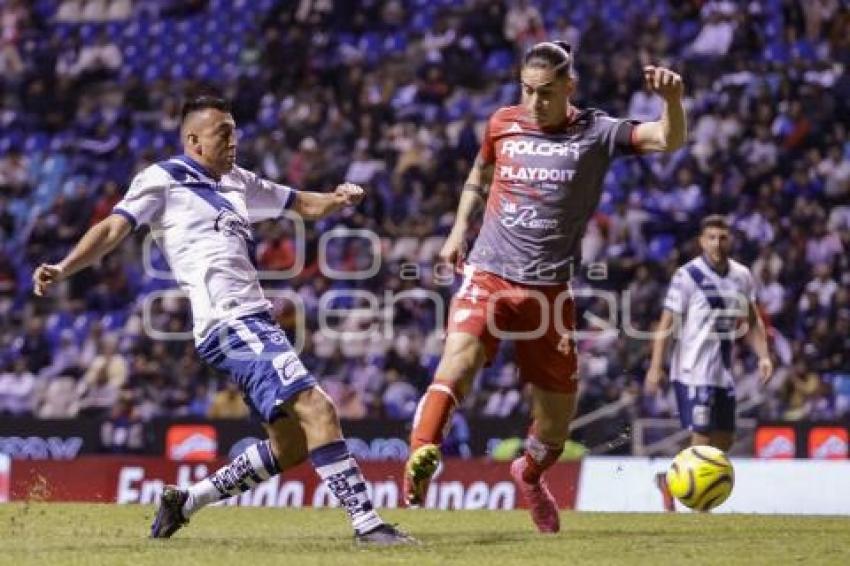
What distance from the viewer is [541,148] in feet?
35.8

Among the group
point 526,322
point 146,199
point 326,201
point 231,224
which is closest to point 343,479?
point 526,322

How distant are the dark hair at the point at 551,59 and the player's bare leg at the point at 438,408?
1.65m

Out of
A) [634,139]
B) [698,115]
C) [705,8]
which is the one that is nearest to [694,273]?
[634,139]

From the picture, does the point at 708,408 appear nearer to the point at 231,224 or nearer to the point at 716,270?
the point at 716,270

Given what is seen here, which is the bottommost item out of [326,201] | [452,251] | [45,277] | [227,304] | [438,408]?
[438,408]

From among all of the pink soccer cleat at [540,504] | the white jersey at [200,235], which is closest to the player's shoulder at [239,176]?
the white jersey at [200,235]

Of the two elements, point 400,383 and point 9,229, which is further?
point 9,229

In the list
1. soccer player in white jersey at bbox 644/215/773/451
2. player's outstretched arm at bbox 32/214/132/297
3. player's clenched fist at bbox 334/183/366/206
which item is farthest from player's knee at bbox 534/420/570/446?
soccer player in white jersey at bbox 644/215/773/451

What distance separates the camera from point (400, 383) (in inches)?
872

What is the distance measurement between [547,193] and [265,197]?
178cm

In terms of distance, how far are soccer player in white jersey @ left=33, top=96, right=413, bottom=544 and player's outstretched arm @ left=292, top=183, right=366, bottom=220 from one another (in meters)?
0.40

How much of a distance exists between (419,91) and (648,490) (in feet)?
41.0

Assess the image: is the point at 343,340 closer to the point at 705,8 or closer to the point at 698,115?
the point at 698,115

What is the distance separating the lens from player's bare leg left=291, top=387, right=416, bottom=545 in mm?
9961
